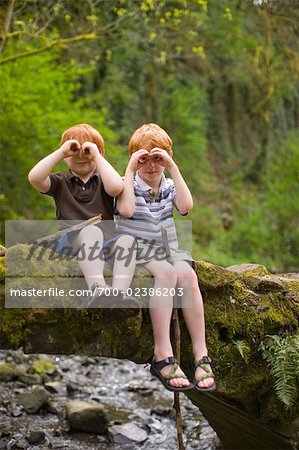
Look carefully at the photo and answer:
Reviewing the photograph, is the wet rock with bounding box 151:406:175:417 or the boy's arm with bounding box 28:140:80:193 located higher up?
the boy's arm with bounding box 28:140:80:193

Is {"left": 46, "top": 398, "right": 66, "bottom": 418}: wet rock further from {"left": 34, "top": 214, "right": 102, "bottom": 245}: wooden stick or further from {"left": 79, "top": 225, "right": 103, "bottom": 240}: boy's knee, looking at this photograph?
{"left": 79, "top": 225, "right": 103, "bottom": 240}: boy's knee

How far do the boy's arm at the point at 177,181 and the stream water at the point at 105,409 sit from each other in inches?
129

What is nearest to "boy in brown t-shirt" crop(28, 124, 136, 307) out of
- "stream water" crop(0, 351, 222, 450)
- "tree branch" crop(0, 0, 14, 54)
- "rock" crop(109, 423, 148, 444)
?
"stream water" crop(0, 351, 222, 450)

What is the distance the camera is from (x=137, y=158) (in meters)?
3.81

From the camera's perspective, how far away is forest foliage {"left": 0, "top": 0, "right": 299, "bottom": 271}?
438 inches

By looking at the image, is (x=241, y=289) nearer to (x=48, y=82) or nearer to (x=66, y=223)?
(x=66, y=223)

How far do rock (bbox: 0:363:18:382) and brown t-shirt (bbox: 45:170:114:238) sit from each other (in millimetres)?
5018

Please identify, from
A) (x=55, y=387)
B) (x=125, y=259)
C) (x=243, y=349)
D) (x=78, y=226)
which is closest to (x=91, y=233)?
(x=78, y=226)

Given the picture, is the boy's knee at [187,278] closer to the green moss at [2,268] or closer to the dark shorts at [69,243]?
the dark shorts at [69,243]

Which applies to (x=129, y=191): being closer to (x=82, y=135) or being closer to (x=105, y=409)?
(x=82, y=135)

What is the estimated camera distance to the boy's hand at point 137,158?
3.80 metres

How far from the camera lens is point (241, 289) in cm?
450

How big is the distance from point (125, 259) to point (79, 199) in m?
0.52

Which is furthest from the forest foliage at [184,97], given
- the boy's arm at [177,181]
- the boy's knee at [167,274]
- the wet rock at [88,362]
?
the boy's knee at [167,274]
